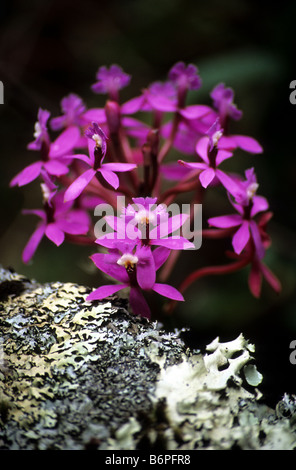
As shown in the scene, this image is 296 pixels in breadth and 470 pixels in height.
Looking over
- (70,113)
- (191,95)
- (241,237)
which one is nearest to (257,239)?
(241,237)

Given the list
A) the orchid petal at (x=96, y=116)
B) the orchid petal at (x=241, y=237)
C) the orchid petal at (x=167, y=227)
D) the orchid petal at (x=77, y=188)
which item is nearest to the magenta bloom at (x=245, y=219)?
the orchid petal at (x=241, y=237)

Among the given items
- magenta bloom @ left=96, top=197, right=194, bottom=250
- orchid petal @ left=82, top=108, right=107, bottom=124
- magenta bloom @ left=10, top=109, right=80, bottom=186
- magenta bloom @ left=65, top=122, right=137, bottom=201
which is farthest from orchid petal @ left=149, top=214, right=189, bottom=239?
orchid petal @ left=82, top=108, right=107, bottom=124

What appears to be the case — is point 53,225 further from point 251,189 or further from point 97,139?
point 251,189

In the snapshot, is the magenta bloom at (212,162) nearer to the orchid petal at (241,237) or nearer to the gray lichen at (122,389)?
the orchid petal at (241,237)

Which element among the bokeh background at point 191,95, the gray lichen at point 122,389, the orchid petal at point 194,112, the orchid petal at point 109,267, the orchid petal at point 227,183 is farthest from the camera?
the bokeh background at point 191,95

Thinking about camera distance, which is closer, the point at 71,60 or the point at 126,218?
the point at 126,218
